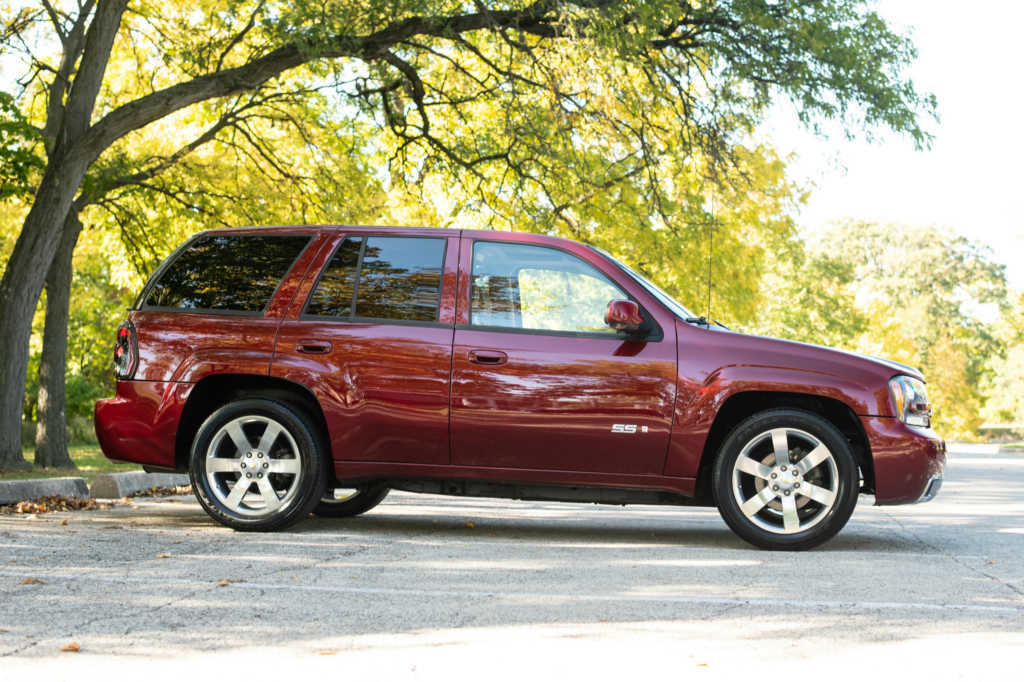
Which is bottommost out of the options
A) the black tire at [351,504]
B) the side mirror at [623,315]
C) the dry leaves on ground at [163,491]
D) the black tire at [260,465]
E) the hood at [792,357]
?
the dry leaves on ground at [163,491]

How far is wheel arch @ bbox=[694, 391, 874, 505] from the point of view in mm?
7648

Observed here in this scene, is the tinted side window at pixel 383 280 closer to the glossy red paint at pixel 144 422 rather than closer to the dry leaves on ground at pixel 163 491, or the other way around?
the glossy red paint at pixel 144 422

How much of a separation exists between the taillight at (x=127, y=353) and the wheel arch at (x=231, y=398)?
18.0 inches

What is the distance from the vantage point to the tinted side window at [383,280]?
25.8 feet

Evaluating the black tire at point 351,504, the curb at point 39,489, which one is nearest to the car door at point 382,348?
the black tire at point 351,504

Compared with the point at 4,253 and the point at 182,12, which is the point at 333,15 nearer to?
the point at 182,12

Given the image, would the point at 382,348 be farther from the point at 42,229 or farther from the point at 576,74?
the point at 42,229

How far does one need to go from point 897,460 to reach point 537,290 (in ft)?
7.93

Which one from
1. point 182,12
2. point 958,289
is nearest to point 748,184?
point 182,12

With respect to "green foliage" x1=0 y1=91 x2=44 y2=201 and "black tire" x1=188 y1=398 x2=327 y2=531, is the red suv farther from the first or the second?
"green foliage" x1=0 y1=91 x2=44 y2=201

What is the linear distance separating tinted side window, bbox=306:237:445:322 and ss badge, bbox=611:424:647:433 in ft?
4.37

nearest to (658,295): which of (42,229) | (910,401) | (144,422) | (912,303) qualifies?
(910,401)

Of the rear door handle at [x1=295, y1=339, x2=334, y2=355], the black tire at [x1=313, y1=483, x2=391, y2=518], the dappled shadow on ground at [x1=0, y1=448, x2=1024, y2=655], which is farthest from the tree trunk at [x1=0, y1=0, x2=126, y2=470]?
the rear door handle at [x1=295, y1=339, x2=334, y2=355]

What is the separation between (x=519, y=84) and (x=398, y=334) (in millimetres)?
8100
